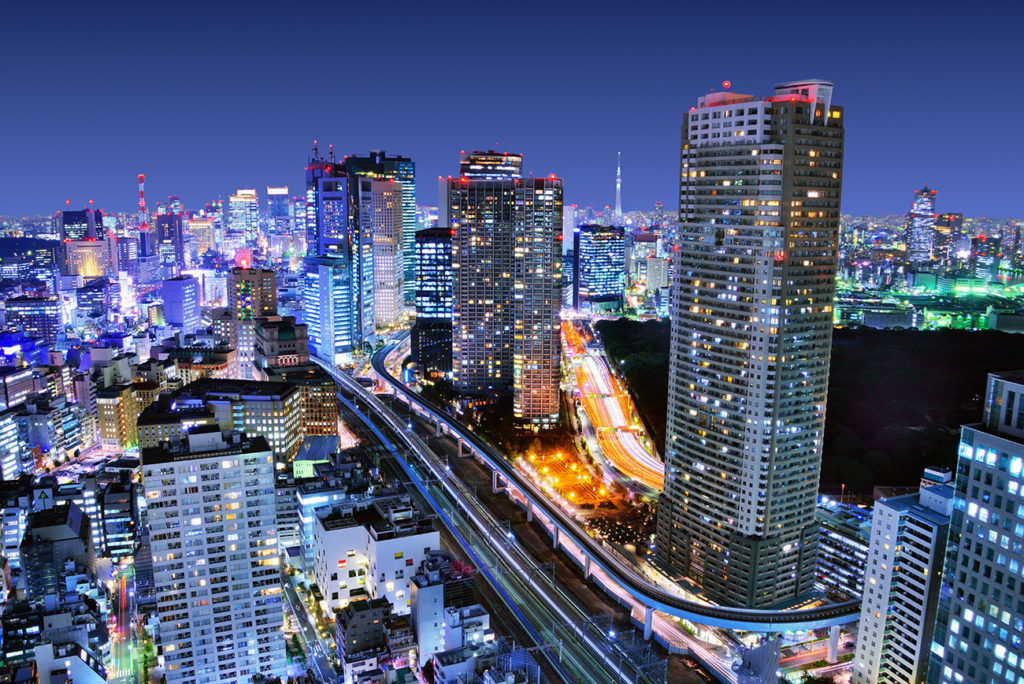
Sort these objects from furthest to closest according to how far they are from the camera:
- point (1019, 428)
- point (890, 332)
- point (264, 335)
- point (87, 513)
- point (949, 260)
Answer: point (949, 260)
point (890, 332)
point (264, 335)
point (87, 513)
point (1019, 428)

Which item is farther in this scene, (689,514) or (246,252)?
(246,252)

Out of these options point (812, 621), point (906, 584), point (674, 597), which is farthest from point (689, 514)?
point (906, 584)

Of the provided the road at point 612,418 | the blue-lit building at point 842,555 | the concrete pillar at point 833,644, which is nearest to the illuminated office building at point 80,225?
the road at point 612,418

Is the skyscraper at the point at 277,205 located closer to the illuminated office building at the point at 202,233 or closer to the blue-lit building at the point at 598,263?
the illuminated office building at the point at 202,233

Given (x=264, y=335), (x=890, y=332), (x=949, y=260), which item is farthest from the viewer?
(x=949, y=260)

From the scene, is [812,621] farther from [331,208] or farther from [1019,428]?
[331,208]

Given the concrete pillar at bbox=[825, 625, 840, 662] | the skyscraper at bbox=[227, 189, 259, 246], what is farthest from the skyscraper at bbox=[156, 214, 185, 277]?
the concrete pillar at bbox=[825, 625, 840, 662]

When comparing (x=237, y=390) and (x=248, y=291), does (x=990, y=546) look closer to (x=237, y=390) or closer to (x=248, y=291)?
(x=237, y=390)
